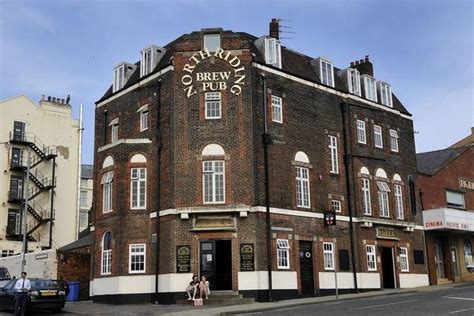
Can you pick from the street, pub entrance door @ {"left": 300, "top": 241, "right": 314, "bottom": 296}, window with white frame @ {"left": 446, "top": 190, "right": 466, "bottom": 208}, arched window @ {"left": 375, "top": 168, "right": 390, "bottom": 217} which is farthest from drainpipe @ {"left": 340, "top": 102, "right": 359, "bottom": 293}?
window with white frame @ {"left": 446, "top": 190, "right": 466, "bottom": 208}

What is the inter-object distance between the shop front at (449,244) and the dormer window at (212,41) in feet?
61.0

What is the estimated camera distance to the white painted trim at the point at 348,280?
2984 cm

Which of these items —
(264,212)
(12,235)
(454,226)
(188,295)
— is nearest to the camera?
(188,295)

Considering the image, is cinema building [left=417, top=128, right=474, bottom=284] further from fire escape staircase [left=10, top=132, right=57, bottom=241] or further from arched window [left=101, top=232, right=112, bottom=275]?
fire escape staircase [left=10, top=132, right=57, bottom=241]

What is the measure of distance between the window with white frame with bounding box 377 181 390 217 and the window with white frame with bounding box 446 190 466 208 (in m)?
7.71

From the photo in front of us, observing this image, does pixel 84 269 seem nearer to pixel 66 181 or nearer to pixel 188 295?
pixel 188 295

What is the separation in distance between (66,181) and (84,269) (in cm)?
2272

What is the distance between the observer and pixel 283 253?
92.6 feet

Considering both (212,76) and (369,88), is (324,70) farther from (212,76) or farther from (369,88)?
(212,76)

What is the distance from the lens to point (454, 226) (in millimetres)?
37188

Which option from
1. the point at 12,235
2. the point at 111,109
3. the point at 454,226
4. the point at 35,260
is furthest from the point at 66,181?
the point at 454,226

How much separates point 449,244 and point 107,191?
23.9 meters

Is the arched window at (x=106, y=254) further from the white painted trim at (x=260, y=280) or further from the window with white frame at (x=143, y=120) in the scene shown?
the white painted trim at (x=260, y=280)

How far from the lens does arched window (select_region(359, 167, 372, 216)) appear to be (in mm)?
33675
